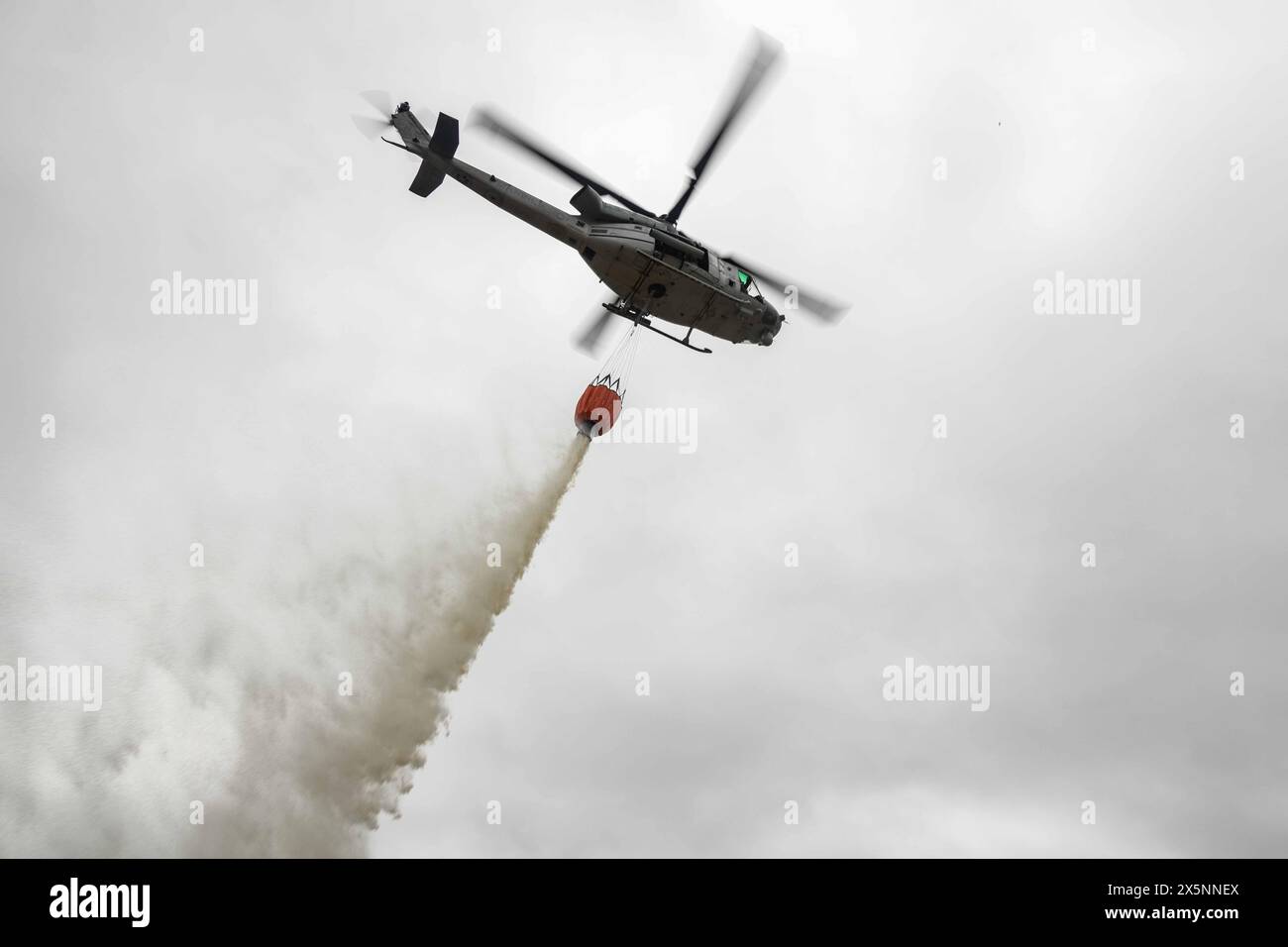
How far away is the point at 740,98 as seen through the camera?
22750mm

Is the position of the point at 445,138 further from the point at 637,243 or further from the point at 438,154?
the point at 637,243

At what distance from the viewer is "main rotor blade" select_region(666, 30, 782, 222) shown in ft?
71.8

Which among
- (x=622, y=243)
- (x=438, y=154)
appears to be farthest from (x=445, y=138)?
(x=622, y=243)

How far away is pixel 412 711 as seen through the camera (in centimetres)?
3034

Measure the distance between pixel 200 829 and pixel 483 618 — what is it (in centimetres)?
1063

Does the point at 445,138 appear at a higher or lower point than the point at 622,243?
higher

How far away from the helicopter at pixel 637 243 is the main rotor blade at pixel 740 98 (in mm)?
26

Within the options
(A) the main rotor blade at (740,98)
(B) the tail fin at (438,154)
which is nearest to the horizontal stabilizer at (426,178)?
(B) the tail fin at (438,154)

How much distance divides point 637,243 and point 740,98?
496cm

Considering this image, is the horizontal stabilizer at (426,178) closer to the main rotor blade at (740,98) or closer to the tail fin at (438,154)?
the tail fin at (438,154)
